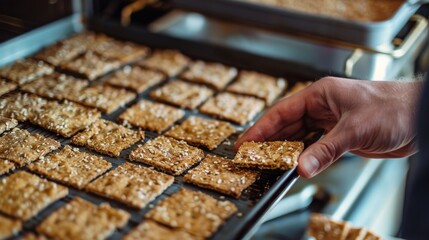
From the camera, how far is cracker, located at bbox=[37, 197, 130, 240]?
1.68 meters

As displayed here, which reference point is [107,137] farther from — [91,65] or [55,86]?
[91,65]

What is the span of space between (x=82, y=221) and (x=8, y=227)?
0.22 meters

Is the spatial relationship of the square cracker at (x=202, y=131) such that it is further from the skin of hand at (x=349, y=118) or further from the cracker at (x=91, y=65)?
the cracker at (x=91, y=65)

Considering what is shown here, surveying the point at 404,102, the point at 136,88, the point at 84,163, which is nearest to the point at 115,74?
the point at 136,88

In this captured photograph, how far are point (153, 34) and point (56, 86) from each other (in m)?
0.71

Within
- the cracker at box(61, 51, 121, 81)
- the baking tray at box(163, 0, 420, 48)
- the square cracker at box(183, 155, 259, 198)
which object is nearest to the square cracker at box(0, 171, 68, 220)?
the square cracker at box(183, 155, 259, 198)

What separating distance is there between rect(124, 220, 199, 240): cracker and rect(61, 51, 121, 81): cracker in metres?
1.23

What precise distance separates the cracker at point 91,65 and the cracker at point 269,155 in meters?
1.01

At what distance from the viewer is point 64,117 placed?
240cm

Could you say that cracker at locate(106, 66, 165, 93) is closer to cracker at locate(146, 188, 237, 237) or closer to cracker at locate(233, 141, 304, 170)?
cracker at locate(233, 141, 304, 170)

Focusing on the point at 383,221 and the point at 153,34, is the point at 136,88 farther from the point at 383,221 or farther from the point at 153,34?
the point at 383,221

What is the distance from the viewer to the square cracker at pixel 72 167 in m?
1.98

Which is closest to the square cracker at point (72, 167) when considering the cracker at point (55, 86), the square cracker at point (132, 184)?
the square cracker at point (132, 184)

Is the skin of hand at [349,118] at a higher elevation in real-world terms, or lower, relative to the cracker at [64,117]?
higher
